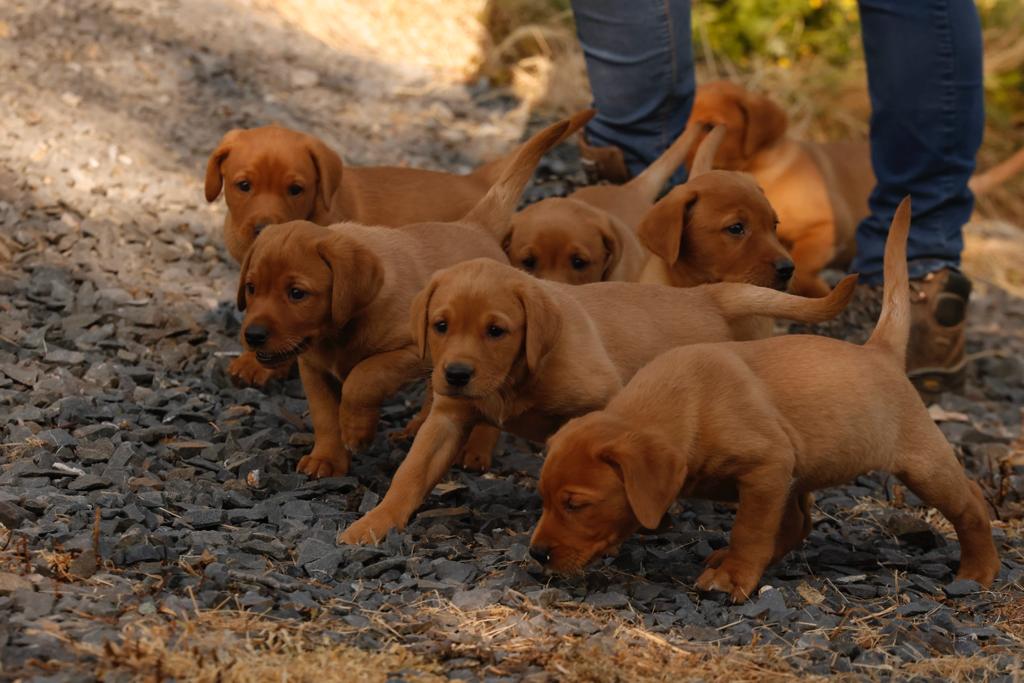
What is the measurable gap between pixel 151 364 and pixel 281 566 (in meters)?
1.92

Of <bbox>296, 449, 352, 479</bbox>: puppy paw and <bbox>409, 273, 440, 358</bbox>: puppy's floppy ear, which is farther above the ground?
<bbox>409, 273, 440, 358</bbox>: puppy's floppy ear

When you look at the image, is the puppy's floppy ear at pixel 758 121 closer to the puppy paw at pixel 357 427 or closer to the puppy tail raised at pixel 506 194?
the puppy tail raised at pixel 506 194

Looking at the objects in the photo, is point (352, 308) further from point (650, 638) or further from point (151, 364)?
point (650, 638)

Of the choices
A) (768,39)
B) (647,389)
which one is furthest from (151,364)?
(768,39)

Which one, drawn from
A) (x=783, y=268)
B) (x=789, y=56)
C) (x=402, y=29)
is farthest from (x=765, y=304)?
(x=789, y=56)

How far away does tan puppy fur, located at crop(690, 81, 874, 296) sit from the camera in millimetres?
7645

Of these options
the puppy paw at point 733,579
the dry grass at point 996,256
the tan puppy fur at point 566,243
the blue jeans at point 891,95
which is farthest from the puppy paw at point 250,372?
the dry grass at point 996,256

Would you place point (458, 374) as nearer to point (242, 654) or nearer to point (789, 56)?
point (242, 654)

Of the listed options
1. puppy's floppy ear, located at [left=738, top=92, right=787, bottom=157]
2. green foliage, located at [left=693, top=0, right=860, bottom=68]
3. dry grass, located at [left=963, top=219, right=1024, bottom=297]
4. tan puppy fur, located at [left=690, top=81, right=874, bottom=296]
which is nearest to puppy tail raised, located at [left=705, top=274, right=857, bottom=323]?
tan puppy fur, located at [left=690, top=81, right=874, bottom=296]

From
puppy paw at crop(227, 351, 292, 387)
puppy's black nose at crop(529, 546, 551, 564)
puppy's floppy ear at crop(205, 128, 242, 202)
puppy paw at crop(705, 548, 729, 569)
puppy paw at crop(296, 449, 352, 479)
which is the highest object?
puppy's floppy ear at crop(205, 128, 242, 202)

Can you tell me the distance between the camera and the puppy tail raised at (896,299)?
4.37 metres

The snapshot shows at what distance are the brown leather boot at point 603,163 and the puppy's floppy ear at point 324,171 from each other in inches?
64.5

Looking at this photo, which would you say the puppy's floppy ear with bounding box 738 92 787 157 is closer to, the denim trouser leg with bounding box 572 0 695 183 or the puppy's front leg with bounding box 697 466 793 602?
the denim trouser leg with bounding box 572 0 695 183

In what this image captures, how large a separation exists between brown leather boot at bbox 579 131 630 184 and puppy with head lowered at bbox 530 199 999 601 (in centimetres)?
252
